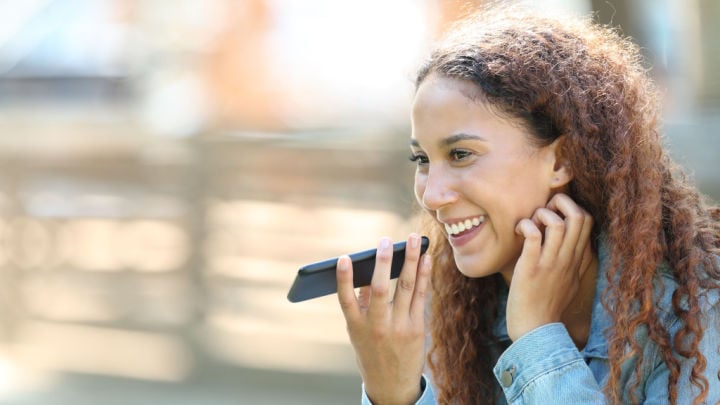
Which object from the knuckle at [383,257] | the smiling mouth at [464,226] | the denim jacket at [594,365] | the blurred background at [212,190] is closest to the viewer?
the denim jacket at [594,365]

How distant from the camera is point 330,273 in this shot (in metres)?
1.91

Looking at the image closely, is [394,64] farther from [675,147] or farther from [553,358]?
[553,358]

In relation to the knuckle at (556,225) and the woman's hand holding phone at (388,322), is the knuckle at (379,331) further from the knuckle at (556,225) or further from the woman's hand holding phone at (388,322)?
the knuckle at (556,225)

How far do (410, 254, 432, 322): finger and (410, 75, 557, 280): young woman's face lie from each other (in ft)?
0.33

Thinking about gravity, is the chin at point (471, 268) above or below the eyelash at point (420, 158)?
below

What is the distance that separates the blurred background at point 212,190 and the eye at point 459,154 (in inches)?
97.5

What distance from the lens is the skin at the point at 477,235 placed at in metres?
1.93

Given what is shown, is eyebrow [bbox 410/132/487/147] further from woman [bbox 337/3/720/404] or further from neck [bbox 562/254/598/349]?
neck [bbox 562/254/598/349]

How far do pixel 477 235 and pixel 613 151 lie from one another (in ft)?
0.94

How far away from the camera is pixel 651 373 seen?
1885 mm

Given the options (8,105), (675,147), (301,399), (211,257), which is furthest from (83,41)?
(675,147)

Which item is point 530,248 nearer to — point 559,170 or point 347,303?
point 559,170

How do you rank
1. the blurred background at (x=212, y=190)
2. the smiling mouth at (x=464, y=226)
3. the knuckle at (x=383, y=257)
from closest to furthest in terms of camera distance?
the knuckle at (x=383, y=257) < the smiling mouth at (x=464, y=226) < the blurred background at (x=212, y=190)

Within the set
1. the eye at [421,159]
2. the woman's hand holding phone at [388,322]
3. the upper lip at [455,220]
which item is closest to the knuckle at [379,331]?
the woman's hand holding phone at [388,322]
